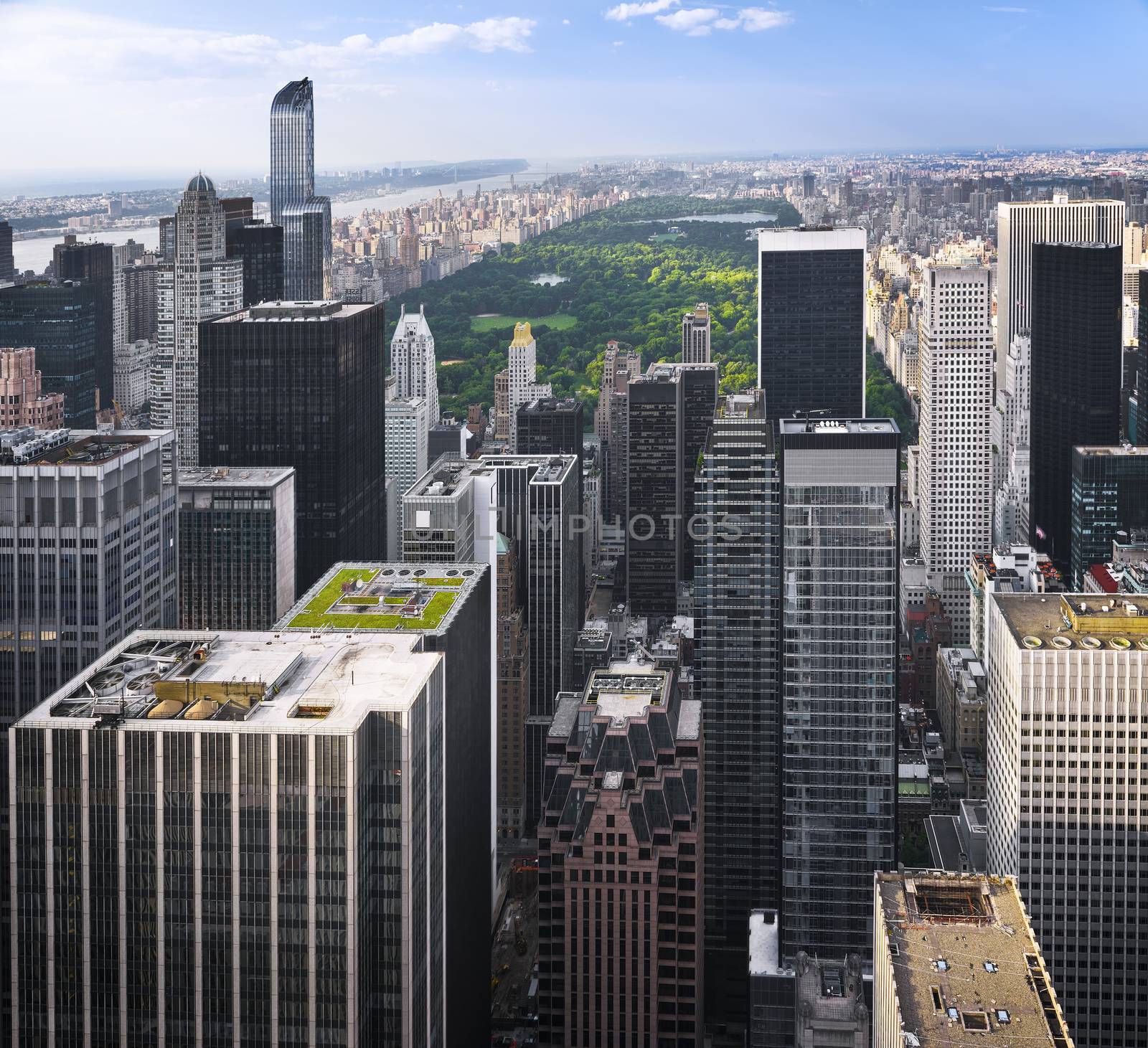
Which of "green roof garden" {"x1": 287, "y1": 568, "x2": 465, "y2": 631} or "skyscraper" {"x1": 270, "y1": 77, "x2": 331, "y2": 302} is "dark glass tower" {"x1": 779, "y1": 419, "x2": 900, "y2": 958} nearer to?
"green roof garden" {"x1": 287, "y1": 568, "x2": 465, "y2": 631}

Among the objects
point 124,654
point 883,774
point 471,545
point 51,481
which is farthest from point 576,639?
point 124,654

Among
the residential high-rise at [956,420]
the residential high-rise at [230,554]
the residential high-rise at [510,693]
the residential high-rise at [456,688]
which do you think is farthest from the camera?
the residential high-rise at [956,420]

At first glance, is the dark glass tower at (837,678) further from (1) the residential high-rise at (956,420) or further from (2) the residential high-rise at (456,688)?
(1) the residential high-rise at (956,420)

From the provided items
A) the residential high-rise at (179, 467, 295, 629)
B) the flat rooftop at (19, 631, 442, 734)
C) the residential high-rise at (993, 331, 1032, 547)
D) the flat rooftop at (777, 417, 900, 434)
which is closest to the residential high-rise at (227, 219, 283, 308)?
the residential high-rise at (179, 467, 295, 629)

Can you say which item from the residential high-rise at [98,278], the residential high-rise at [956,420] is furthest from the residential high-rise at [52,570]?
the residential high-rise at [956,420]

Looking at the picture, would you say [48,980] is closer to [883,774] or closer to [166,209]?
[883,774]

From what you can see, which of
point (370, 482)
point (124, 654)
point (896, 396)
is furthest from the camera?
point (896, 396)

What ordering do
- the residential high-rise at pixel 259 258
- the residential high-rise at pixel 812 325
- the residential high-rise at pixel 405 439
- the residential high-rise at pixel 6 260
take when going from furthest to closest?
the residential high-rise at pixel 405 439 < the residential high-rise at pixel 259 258 < the residential high-rise at pixel 6 260 < the residential high-rise at pixel 812 325
